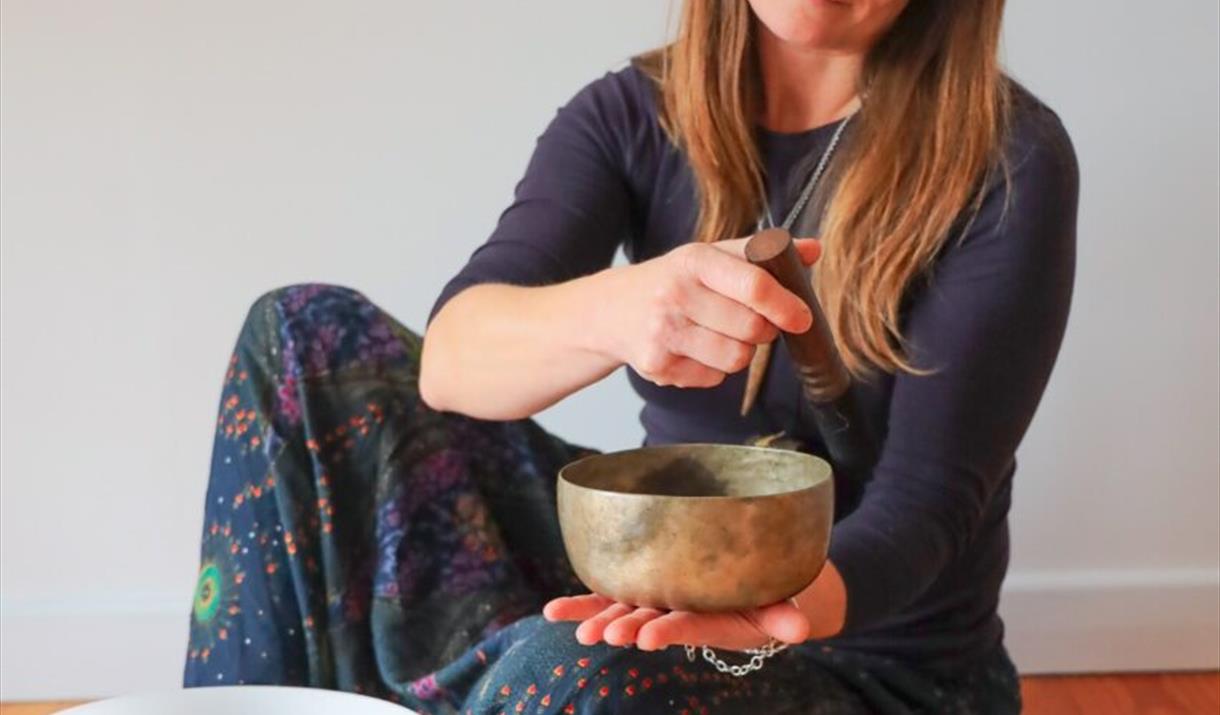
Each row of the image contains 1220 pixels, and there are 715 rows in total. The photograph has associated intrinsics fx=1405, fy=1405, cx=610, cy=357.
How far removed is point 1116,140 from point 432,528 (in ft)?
2.99

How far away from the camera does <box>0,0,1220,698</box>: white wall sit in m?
1.53

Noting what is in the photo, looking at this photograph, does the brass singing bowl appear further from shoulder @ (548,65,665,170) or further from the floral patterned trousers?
shoulder @ (548,65,665,170)

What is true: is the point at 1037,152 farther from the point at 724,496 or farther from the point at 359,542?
the point at 359,542

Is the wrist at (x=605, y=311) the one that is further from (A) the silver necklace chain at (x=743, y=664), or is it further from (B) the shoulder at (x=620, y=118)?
(B) the shoulder at (x=620, y=118)

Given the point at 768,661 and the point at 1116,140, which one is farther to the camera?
the point at 1116,140

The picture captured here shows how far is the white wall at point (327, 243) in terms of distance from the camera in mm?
1528

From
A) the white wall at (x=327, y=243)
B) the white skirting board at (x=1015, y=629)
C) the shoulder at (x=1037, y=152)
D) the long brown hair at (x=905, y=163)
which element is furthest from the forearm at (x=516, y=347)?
the white skirting board at (x=1015, y=629)

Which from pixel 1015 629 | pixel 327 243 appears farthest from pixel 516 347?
pixel 1015 629

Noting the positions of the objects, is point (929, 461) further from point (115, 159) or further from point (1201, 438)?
point (115, 159)

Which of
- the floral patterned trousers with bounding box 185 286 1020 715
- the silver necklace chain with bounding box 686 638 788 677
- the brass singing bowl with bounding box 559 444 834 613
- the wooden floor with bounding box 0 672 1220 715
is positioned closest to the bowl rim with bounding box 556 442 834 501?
the brass singing bowl with bounding box 559 444 834 613

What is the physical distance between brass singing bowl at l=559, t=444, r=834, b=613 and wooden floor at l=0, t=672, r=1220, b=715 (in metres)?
0.99

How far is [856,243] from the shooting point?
104 cm

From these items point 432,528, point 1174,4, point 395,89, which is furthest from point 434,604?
point 1174,4

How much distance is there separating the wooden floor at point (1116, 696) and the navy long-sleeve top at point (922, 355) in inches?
22.4
